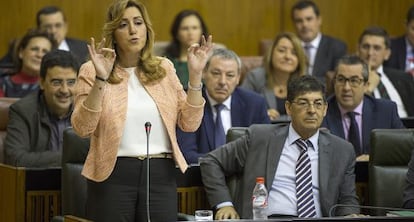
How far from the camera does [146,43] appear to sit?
4055 mm

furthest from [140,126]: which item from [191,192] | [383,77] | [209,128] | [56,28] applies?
[56,28]

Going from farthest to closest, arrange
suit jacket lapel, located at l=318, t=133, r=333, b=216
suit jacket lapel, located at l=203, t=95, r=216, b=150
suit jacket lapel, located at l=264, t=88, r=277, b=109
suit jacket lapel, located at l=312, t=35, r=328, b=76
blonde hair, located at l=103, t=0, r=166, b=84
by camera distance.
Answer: suit jacket lapel, located at l=312, t=35, r=328, b=76 → suit jacket lapel, located at l=264, t=88, r=277, b=109 → suit jacket lapel, located at l=203, t=95, r=216, b=150 → suit jacket lapel, located at l=318, t=133, r=333, b=216 → blonde hair, located at l=103, t=0, r=166, b=84

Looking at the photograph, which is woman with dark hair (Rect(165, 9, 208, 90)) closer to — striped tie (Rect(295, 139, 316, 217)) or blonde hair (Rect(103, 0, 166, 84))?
striped tie (Rect(295, 139, 316, 217))

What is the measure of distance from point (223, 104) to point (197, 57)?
192 cm

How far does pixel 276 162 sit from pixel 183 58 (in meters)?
2.72

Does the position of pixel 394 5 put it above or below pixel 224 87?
above

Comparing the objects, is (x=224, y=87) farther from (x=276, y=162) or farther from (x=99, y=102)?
(x=99, y=102)

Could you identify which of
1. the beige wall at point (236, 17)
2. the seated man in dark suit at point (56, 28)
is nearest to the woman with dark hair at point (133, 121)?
the seated man in dark suit at point (56, 28)

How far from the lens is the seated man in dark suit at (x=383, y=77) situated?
6.85 m

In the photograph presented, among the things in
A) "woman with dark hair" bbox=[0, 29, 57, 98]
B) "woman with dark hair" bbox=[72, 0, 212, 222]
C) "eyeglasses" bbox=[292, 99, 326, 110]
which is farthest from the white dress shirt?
"woman with dark hair" bbox=[0, 29, 57, 98]

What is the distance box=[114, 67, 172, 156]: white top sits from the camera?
3.94 metres

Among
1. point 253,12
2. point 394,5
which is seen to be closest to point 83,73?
point 253,12

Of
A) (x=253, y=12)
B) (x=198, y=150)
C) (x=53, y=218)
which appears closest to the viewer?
(x=53, y=218)

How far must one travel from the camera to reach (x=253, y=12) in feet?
29.2
